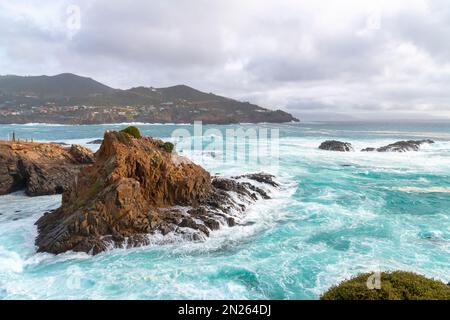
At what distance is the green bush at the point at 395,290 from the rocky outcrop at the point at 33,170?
26.0m

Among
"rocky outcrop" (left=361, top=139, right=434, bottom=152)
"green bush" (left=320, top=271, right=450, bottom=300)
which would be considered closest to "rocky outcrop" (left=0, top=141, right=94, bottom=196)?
"green bush" (left=320, top=271, right=450, bottom=300)

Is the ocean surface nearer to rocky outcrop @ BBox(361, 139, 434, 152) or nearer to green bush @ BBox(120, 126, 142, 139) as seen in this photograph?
green bush @ BBox(120, 126, 142, 139)

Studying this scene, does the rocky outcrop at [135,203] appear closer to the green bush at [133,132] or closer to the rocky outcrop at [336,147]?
the green bush at [133,132]

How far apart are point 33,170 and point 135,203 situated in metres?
15.0

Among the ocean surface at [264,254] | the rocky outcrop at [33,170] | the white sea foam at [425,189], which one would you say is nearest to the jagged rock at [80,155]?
the rocky outcrop at [33,170]

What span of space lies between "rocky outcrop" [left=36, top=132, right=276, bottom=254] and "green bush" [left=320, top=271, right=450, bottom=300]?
442 inches

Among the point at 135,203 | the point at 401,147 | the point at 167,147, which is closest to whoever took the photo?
the point at 135,203

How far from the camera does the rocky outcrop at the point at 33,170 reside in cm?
2959

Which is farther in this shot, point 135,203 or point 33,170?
point 33,170

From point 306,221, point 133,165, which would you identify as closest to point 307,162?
point 306,221

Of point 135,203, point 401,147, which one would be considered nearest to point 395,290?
point 135,203

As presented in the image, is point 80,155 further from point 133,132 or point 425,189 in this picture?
point 425,189

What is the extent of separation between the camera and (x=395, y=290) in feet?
29.6

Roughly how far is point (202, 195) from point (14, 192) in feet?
57.2
